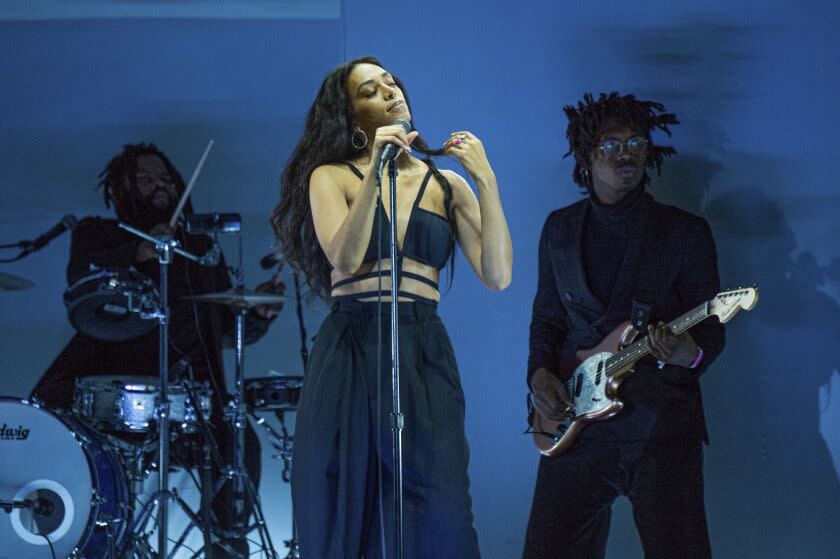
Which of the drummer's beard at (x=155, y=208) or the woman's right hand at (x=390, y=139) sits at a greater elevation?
the drummer's beard at (x=155, y=208)

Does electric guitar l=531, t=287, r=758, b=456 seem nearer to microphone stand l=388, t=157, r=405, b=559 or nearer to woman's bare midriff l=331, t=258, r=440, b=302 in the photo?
woman's bare midriff l=331, t=258, r=440, b=302

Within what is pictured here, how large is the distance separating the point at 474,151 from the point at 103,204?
4864 mm

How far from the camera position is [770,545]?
4.45 meters

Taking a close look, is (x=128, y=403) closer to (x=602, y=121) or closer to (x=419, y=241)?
(x=602, y=121)

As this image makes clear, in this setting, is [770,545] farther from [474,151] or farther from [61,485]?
[61,485]

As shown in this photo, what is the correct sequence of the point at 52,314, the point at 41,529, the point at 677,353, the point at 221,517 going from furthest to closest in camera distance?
the point at 52,314 → the point at 221,517 → the point at 41,529 → the point at 677,353

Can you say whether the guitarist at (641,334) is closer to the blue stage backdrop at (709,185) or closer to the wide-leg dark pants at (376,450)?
the blue stage backdrop at (709,185)

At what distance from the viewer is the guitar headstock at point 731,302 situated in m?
3.32

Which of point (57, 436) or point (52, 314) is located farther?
point (52, 314)

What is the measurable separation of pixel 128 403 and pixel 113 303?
1.82 ft

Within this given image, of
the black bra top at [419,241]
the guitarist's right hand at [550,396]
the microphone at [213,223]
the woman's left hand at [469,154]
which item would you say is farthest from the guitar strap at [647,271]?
the microphone at [213,223]

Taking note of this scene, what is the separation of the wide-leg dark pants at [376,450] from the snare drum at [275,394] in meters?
2.94

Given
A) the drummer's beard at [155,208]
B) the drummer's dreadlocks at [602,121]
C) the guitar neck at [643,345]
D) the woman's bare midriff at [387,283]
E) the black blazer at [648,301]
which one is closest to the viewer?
the woman's bare midriff at [387,283]

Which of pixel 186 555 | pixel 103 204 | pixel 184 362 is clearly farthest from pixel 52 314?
pixel 186 555
